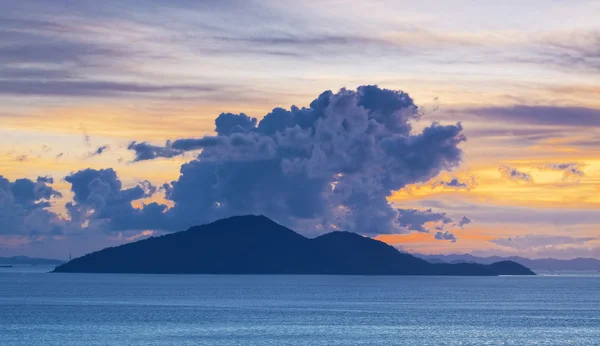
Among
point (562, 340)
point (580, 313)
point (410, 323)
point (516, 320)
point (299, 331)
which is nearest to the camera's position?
point (562, 340)

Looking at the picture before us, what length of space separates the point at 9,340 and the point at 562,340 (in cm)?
7826

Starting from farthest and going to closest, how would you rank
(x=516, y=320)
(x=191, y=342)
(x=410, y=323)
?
(x=516, y=320)
(x=410, y=323)
(x=191, y=342)

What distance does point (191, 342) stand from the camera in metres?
122

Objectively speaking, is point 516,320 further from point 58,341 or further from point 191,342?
point 58,341

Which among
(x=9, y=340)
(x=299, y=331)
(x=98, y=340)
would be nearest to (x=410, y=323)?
(x=299, y=331)

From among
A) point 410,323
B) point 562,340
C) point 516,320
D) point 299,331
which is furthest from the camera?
point 516,320

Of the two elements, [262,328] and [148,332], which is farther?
[262,328]

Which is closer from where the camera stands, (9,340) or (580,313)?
(9,340)

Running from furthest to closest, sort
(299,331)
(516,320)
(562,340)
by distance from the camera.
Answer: (516,320)
(299,331)
(562,340)

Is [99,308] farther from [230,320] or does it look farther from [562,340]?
[562,340]

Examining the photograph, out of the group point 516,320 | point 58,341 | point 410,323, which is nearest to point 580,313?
point 516,320

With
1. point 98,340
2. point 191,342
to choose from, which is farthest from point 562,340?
point 98,340

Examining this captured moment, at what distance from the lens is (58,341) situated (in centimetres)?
12362

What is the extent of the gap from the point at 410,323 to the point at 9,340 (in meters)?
68.8
